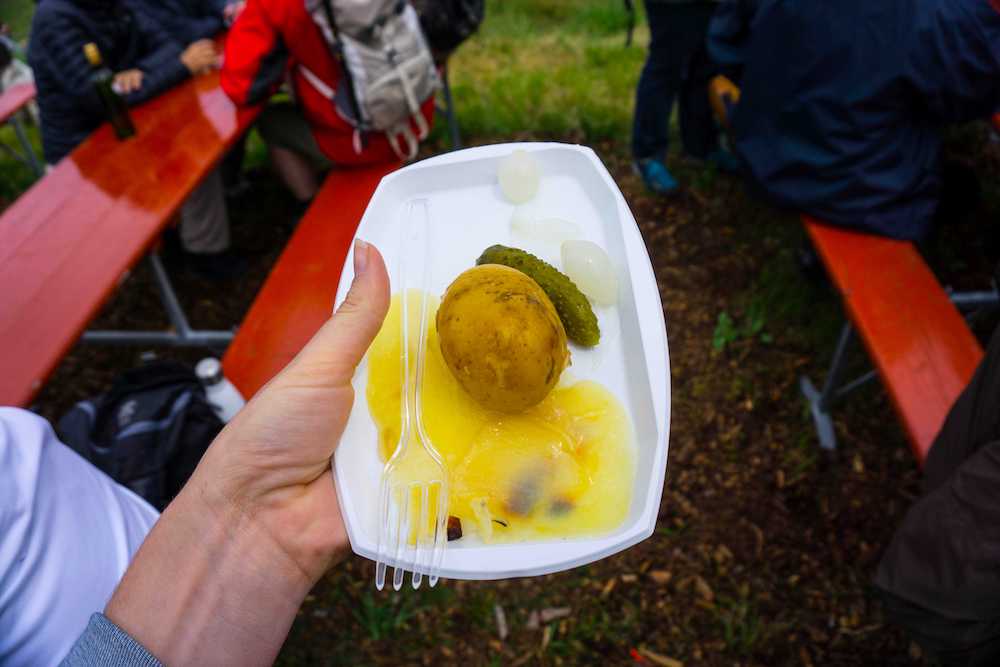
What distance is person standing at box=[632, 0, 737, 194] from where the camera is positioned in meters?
3.06

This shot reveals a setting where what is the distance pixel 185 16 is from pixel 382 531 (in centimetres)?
311

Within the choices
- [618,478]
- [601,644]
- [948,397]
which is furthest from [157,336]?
[948,397]

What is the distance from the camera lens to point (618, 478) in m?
1.16

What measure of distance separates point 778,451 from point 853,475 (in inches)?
11.1

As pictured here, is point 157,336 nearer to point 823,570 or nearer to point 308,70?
point 308,70

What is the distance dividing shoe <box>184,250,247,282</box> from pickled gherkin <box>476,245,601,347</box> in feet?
7.81

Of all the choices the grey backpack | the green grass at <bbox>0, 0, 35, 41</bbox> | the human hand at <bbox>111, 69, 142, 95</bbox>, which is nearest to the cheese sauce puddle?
the grey backpack

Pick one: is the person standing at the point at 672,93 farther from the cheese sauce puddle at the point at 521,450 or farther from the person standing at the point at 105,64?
the cheese sauce puddle at the point at 521,450

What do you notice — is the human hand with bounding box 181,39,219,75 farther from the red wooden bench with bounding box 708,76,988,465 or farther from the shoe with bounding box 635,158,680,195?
the red wooden bench with bounding box 708,76,988,465

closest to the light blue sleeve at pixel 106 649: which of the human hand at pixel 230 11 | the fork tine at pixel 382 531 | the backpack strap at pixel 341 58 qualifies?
the fork tine at pixel 382 531

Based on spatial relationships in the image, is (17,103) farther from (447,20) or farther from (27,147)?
(447,20)

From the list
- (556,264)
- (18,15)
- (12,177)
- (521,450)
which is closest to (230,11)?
(12,177)

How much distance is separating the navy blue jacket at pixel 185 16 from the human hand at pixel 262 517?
8.16ft

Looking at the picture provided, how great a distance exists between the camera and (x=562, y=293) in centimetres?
132
